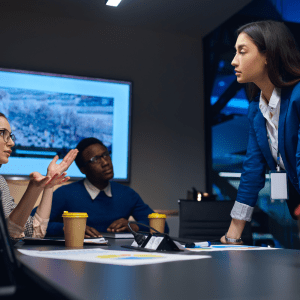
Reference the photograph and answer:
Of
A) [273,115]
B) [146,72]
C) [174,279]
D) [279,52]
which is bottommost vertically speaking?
[174,279]

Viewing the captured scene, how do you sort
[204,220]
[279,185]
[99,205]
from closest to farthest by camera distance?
[279,185] < [99,205] < [204,220]

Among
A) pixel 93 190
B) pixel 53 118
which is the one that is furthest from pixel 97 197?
pixel 53 118

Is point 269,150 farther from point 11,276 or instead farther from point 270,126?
point 11,276

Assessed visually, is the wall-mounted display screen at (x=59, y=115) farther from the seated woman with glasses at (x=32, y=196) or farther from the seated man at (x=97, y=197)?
Answer: the seated woman with glasses at (x=32, y=196)

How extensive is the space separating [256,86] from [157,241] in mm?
869

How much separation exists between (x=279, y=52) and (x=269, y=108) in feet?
0.71

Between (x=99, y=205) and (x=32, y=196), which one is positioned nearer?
(x=32, y=196)

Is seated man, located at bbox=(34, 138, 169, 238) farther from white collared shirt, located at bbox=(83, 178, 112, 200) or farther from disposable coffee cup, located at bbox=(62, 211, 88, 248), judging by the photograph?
disposable coffee cup, located at bbox=(62, 211, 88, 248)

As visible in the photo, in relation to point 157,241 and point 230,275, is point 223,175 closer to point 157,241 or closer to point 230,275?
point 157,241

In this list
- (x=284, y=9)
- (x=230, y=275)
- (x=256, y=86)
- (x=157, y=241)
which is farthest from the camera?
(x=284, y=9)

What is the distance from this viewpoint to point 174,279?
1.82 feet

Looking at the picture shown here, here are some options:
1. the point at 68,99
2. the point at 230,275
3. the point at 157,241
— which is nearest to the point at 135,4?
the point at 68,99

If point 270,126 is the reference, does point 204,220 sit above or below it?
below

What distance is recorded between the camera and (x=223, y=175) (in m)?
3.76
